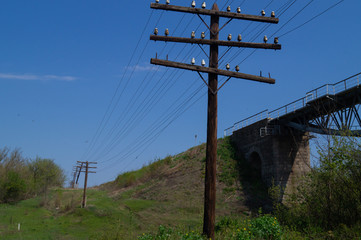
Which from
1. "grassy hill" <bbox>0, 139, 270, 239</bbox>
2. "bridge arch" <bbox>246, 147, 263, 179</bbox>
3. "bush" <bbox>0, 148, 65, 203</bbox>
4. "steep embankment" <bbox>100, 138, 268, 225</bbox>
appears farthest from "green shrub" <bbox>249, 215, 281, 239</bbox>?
"bush" <bbox>0, 148, 65, 203</bbox>

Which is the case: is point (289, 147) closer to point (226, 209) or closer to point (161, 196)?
point (226, 209)

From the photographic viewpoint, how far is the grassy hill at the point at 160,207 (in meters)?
28.8

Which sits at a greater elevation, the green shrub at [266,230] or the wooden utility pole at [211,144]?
the wooden utility pole at [211,144]

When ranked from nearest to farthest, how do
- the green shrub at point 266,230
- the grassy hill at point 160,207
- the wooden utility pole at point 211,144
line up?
the wooden utility pole at point 211,144, the green shrub at point 266,230, the grassy hill at point 160,207

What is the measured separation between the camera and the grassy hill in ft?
94.4

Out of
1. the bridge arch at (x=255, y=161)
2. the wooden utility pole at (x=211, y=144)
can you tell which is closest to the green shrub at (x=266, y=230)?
the wooden utility pole at (x=211, y=144)

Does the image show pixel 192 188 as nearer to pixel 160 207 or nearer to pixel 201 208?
pixel 160 207

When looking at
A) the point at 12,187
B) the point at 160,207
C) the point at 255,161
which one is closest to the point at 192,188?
the point at 160,207

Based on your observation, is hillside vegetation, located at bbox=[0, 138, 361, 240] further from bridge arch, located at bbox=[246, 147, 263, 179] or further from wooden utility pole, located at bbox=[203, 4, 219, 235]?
wooden utility pole, located at bbox=[203, 4, 219, 235]

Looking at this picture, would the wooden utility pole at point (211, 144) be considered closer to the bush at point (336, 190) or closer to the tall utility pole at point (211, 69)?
the tall utility pole at point (211, 69)

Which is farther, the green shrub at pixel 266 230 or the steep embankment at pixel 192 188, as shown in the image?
the steep embankment at pixel 192 188

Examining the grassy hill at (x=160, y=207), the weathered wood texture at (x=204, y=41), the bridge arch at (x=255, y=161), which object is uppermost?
the weathered wood texture at (x=204, y=41)

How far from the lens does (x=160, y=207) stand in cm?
3522

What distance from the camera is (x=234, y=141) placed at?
1866 inches
